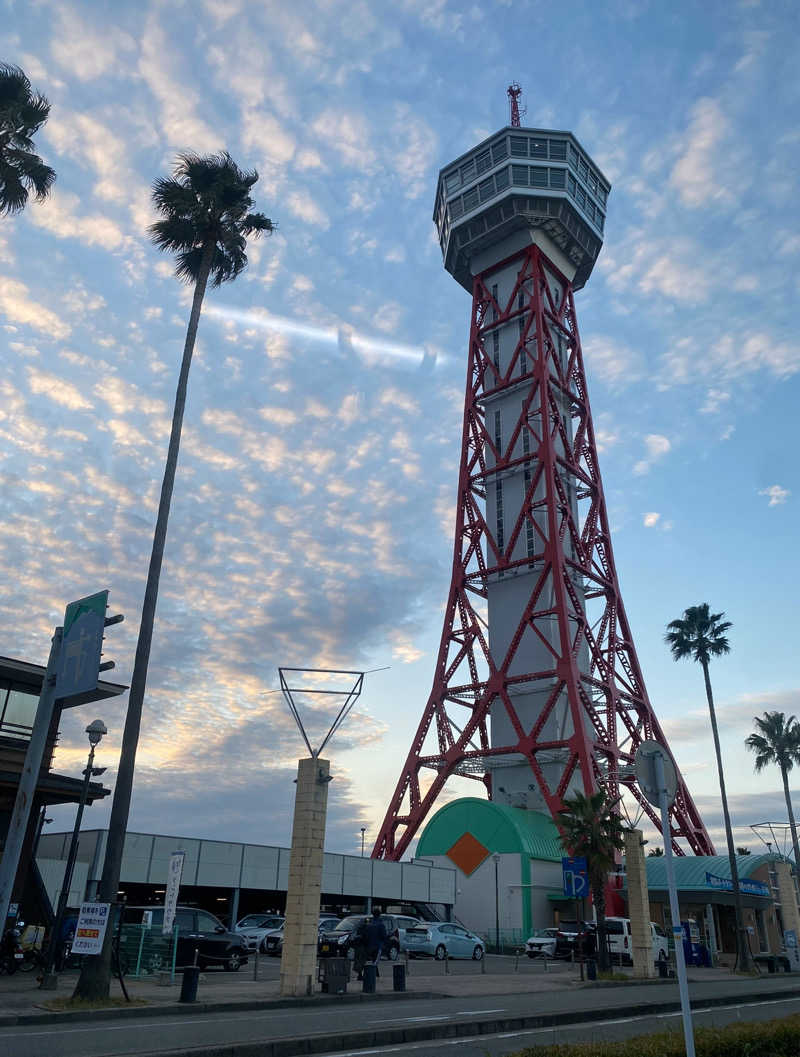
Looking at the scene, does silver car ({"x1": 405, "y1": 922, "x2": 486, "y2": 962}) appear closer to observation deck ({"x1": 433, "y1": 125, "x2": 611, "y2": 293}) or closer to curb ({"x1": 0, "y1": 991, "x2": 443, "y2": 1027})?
curb ({"x1": 0, "y1": 991, "x2": 443, "y2": 1027})

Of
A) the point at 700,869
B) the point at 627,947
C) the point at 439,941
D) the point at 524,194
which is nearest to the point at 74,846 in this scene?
the point at 439,941

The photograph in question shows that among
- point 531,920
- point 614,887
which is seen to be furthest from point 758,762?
point 531,920

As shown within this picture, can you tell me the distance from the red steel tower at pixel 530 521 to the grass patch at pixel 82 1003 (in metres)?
36.6

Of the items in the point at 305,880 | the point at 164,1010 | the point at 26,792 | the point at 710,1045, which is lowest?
the point at 164,1010

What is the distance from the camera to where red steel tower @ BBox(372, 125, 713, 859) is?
56.2 meters

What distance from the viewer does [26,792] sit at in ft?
43.9

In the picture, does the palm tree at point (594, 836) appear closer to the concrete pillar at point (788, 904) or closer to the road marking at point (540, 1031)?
the road marking at point (540, 1031)

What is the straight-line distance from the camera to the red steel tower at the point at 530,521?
56188 mm

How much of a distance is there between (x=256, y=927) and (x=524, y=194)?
181ft

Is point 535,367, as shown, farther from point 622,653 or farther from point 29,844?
point 29,844

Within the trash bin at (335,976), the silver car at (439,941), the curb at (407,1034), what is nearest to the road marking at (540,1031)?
Answer: the curb at (407,1034)

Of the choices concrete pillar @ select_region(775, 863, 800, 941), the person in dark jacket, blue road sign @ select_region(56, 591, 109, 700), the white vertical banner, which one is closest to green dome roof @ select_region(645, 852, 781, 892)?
concrete pillar @ select_region(775, 863, 800, 941)

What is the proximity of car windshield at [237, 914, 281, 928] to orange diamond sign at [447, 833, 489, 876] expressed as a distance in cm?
1834

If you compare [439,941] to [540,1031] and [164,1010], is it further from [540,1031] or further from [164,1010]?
[540,1031]
